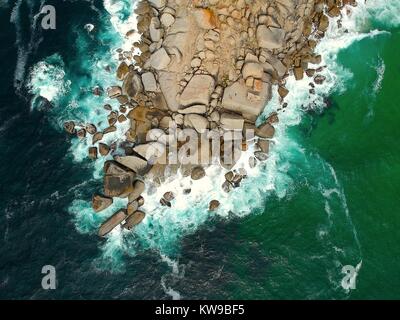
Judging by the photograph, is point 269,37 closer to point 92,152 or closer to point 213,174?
point 213,174

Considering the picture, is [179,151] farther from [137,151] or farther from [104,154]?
[104,154]

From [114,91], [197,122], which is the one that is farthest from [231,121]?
[114,91]

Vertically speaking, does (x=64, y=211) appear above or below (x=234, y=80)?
below

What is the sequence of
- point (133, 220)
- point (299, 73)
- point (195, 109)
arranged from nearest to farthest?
point (133, 220), point (195, 109), point (299, 73)

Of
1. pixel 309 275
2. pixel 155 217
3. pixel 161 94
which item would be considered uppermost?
pixel 161 94

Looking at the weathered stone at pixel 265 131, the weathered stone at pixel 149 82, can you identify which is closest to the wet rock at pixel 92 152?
the weathered stone at pixel 149 82
